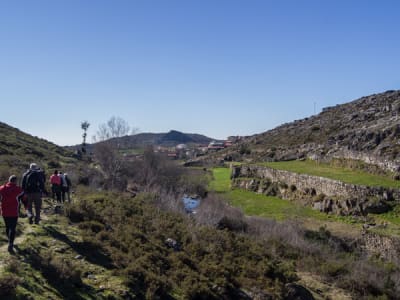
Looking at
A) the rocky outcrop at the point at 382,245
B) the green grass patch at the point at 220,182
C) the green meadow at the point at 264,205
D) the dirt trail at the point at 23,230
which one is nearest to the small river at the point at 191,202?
the green meadow at the point at 264,205

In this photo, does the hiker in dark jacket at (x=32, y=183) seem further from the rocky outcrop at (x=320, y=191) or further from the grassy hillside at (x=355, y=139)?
the grassy hillside at (x=355, y=139)

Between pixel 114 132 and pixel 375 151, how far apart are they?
25344 millimetres

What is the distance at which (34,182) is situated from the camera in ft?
40.0

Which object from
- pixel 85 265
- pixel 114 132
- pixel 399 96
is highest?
pixel 399 96

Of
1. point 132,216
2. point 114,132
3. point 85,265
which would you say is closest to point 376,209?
point 132,216

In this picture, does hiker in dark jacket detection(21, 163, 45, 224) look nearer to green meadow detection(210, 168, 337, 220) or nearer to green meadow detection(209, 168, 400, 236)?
green meadow detection(209, 168, 400, 236)

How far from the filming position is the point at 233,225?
76.9 feet

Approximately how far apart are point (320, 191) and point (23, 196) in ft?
65.5

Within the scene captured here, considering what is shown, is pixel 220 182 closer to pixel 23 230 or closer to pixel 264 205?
pixel 264 205

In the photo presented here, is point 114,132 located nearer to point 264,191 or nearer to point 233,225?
point 264,191

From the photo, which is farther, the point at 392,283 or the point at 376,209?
the point at 376,209

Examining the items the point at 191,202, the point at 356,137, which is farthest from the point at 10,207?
the point at 356,137

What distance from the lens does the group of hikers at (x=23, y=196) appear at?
32.8ft

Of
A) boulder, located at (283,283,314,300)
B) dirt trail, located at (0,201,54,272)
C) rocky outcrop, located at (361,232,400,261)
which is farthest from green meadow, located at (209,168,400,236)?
dirt trail, located at (0,201,54,272)
